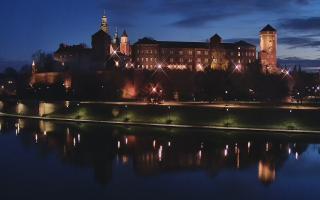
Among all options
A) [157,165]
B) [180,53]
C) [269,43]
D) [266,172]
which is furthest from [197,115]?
[180,53]

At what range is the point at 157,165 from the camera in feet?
62.2

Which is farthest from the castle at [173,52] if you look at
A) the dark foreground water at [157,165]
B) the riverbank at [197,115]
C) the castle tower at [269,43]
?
the dark foreground water at [157,165]

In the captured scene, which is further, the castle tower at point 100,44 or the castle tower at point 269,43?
the castle tower at point 269,43

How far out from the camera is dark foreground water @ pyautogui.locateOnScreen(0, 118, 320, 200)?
1515cm

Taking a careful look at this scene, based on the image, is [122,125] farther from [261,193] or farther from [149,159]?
[261,193]

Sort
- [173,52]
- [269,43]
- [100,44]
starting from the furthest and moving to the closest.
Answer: [173,52] < [269,43] < [100,44]

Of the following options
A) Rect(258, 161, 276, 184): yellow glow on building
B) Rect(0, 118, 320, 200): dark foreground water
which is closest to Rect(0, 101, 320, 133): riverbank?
Rect(0, 118, 320, 200): dark foreground water

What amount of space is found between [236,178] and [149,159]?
4316 millimetres

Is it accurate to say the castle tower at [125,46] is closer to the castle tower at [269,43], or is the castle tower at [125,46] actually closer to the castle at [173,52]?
the castle at [173,52]

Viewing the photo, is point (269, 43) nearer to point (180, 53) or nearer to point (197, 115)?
point (180, 53)

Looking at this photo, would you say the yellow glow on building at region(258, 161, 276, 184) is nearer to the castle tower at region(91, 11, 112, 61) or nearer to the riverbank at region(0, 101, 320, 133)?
the riverbank at region(0, 101, 320, 133)

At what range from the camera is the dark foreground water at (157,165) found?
15148mm

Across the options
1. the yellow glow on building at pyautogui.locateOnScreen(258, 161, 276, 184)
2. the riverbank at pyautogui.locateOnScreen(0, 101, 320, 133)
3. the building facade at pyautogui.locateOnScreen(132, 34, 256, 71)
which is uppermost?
the building facade at pyautogui.locateOnScreen(132, 34, 256, 71)

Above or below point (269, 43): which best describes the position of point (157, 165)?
below
